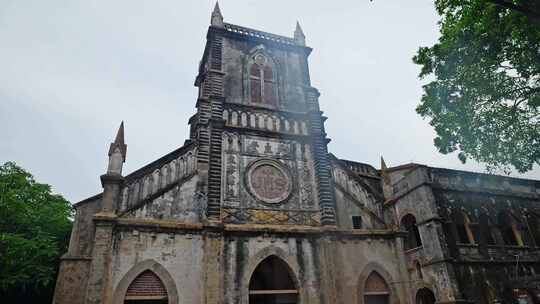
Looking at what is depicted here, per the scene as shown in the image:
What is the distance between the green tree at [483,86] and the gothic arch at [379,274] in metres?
5.98

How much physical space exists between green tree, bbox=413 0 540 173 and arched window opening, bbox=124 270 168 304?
11.6m

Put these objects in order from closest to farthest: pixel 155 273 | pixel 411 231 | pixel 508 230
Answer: pixel 155 273 < pixel 411 231 < pixel 508 230

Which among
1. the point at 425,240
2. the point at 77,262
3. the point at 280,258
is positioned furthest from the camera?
the point at 425,240

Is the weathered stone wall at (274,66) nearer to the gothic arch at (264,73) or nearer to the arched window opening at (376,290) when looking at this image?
the gothic arch at (264,73)

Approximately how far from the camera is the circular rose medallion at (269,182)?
15.5 m

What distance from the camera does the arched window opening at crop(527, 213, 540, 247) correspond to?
17.6 metres

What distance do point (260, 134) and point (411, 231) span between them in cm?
860

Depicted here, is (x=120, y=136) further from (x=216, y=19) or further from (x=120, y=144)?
(x=216, y=19)

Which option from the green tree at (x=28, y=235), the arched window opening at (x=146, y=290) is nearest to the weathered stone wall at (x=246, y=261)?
the arched window opening at (x=146, y=290)

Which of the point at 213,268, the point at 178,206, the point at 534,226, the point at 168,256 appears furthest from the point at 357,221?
the point at 534,226

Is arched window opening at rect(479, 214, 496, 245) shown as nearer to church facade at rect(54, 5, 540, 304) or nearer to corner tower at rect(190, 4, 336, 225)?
church facade at rect(54, 5, 540, 304)

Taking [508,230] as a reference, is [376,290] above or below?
below

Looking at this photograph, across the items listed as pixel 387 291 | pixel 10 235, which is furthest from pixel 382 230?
pixel 10 235

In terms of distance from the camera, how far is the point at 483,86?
38.0 feet
